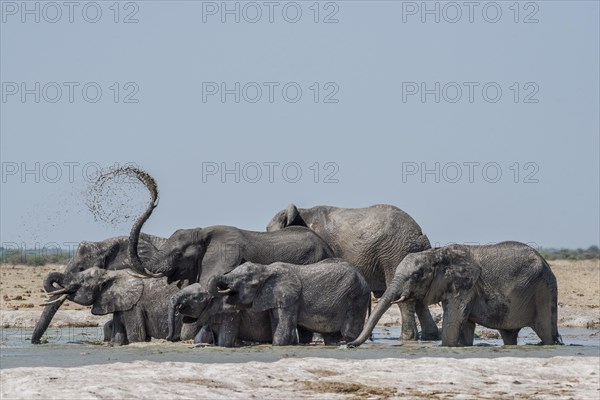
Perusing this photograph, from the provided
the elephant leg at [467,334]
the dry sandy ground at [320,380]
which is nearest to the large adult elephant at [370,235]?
the elephant leg at [467,334]

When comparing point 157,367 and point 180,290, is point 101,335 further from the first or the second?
point 157,367

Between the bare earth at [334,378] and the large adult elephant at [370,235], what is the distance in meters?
5.59

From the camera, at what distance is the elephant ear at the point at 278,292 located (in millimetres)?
20688

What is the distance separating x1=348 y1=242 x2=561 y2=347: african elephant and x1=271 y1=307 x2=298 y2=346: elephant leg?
128cm

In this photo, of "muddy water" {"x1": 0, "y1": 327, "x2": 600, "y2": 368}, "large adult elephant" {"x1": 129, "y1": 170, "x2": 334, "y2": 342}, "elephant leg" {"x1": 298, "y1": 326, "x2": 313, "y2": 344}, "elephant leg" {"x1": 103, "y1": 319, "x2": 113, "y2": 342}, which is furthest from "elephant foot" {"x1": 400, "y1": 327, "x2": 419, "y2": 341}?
"elephant leg" {"x1": 103, "y1": 319, "x2": 113, "y2": 342}

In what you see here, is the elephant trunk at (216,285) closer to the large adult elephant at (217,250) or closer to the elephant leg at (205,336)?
the elephant leg at (205,336)

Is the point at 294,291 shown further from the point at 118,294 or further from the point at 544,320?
the point at 544,320

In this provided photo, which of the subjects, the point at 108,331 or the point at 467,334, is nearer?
the point at 467,334

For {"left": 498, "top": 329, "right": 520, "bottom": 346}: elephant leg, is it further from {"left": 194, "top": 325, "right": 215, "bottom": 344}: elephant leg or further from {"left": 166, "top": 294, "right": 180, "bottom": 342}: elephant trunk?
{"left": 166, "top": 294, "right": 180, "bottom": 342}: elephant trunk

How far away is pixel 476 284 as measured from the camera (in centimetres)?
2098

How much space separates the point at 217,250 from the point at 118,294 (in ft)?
5.16

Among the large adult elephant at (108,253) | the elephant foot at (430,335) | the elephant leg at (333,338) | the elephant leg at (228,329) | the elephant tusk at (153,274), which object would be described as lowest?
the elephant foot at (430,335)

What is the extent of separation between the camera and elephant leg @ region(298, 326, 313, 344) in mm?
21438

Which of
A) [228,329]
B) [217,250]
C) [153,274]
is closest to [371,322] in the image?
[228,329]
